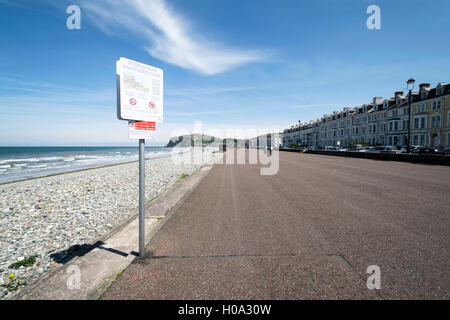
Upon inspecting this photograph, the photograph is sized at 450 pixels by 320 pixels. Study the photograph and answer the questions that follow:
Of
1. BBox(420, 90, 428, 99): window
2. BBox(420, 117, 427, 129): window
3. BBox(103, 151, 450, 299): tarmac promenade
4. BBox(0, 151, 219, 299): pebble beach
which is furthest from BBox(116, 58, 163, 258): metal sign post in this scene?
BBox(420, 90, 428, 99): window

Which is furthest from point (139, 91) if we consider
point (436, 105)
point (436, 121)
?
point (436, 105)

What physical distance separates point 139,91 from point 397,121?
62.9 m

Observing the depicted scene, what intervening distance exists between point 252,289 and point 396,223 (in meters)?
4.20

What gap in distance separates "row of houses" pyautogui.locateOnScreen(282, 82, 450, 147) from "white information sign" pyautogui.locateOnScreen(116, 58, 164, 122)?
30508 mm

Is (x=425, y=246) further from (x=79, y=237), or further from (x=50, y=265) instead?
(x=79, y=237)

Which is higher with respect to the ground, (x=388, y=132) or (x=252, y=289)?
Result: (x=388, y=132)

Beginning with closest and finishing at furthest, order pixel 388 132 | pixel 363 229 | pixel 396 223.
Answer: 1. pixel 363 229
2. pixel 396 223
3. pixel 388 132

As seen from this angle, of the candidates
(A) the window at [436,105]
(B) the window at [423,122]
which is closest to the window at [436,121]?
(B) the window at [423,122]

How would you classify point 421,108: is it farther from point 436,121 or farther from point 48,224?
point 48,224

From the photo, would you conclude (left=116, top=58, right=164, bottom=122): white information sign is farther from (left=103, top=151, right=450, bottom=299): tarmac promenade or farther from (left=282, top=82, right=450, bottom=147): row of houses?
(left=282, top=82, right=450, bottom=147): row of houses

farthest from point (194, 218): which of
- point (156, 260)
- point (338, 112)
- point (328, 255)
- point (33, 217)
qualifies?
point (338, 112)

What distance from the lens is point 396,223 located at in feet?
15.6

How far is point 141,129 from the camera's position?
10.5 ft

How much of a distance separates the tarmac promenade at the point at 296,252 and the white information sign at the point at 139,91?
232 cm
